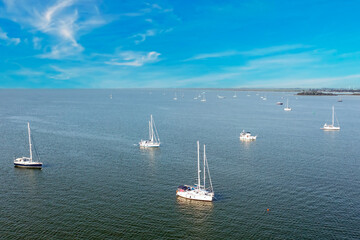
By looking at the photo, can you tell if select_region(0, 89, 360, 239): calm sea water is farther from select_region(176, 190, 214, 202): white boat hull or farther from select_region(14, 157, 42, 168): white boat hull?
select_region(14, 157, 42, 168): white boat hull

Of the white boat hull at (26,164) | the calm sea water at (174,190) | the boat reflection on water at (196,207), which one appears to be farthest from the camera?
the white boat hull at (26,164)

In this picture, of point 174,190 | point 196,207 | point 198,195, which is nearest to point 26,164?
point 174,190

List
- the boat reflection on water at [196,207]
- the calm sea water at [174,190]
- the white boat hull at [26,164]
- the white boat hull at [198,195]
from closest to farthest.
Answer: the calm sea water at [174,190] → the boat reflection on water at [196,207] → the white boat hull at [198,195] → the white boat hull at [26,164]

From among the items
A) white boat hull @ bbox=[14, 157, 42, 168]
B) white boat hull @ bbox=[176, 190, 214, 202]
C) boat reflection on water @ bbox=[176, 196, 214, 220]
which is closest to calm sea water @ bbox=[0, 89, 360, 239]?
boat reflection on water @ bbox=[176, 196, 214, 220]

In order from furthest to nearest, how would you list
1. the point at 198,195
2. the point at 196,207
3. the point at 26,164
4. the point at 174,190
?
1. the point at 26,164
2. the point at 174,190
3. the point at 198,195
4. the point at 196,207

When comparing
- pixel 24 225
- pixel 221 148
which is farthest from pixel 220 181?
pixel 24 225

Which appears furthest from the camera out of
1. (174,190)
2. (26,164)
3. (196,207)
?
(26,164)

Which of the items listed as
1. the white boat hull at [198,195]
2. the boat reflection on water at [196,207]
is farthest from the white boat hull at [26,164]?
the white boat hull at [198,195]

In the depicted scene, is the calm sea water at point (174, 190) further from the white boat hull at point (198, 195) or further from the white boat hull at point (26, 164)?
the white boat hull at point (26, 164)

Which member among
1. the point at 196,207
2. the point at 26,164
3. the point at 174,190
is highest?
the point at 26,164

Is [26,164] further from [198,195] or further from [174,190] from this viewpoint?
[198,195]

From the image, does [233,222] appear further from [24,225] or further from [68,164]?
[68,164]

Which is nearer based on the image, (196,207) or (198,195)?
(196,207)
